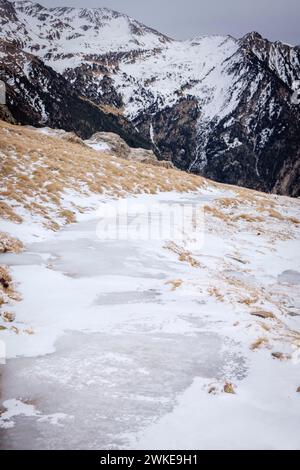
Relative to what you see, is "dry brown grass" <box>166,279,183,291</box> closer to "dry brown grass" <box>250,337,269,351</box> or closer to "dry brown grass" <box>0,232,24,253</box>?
"dry brown grass" <box>250,337,269,351</box>

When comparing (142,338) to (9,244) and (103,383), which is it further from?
(9,244)

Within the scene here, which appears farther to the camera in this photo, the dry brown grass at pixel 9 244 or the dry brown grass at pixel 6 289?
the dry brown grass at pixel 9 244

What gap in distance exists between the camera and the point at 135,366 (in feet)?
17.4

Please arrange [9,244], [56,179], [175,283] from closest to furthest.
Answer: [175,283] < [9,244] < [56,179]

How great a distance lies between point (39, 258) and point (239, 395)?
6791 millimetres

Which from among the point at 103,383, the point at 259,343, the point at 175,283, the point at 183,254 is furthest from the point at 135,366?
the point at 183,254

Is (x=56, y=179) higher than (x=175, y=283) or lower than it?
higher

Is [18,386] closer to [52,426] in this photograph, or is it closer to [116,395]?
[52,426]

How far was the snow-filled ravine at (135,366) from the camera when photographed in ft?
13.2

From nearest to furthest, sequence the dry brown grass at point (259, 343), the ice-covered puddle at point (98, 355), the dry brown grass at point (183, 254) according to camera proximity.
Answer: the ice-covered puddle at point (98, 355), the dry brown grass at point (259, 343), the dry brown grass at point (183, 254)

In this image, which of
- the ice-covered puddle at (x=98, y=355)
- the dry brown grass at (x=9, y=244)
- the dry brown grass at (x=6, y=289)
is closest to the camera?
the ice-covered puddle at (x=98, y=355)

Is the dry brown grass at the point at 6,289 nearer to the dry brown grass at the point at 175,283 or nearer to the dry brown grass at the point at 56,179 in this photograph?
the dry brown grass at the point at 175,283

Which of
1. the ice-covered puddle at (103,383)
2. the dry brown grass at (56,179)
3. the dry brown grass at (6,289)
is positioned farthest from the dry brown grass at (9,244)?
the ice-covered puddle at (103,383)
